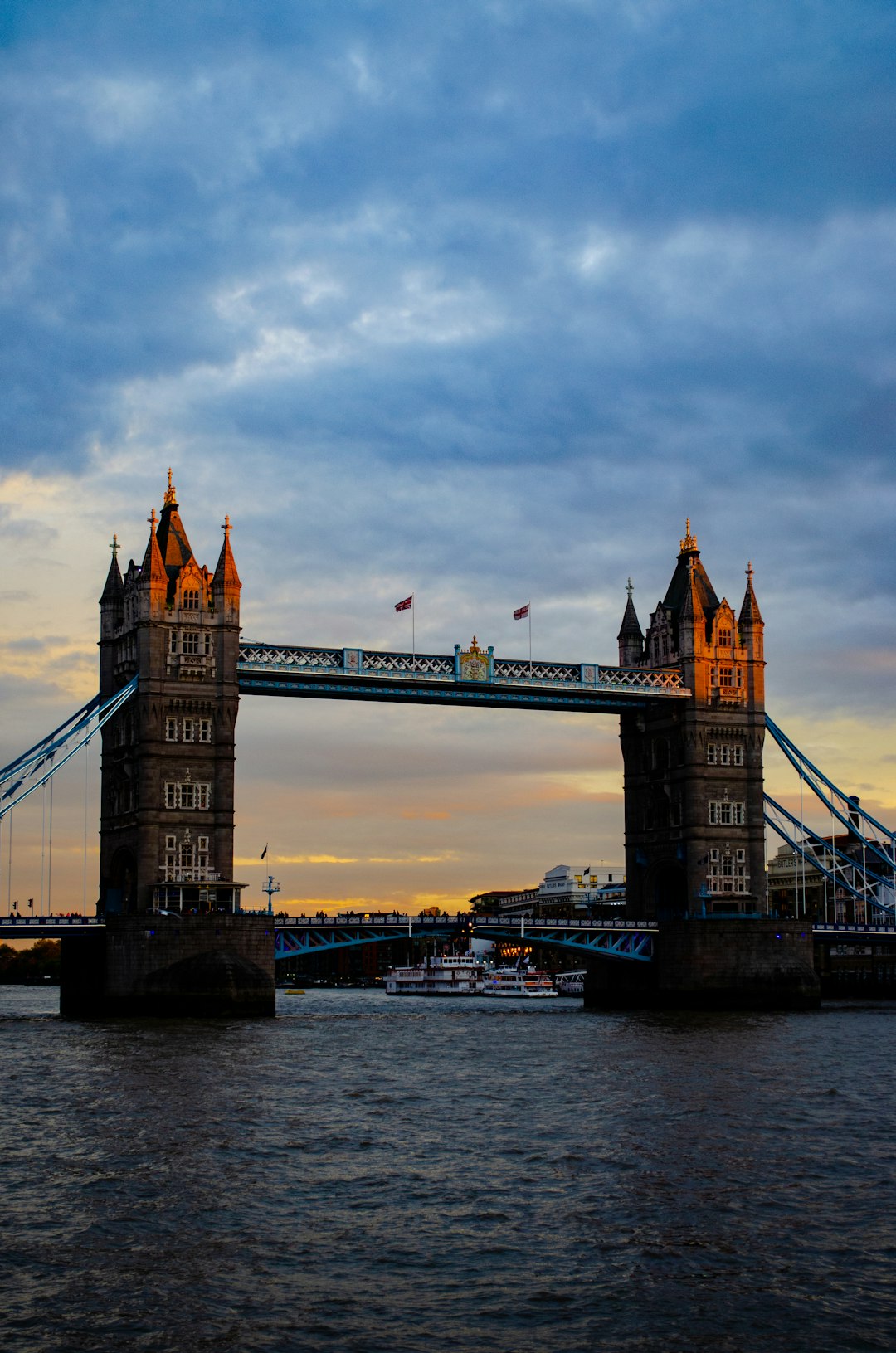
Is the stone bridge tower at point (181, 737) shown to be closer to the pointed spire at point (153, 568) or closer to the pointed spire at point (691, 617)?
the pointed spire at point (153, 568)

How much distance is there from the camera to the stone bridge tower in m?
97.2

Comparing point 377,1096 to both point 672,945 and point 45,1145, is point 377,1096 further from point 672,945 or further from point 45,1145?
point 672,945

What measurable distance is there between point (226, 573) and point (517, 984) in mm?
79308

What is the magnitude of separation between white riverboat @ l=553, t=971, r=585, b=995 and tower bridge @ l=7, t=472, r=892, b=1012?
50.6 meters

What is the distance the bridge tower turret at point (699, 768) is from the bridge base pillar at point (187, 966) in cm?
3311

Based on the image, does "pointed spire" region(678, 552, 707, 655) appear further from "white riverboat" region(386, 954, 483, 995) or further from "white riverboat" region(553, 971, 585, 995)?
"white riverboat" region(386, 954, 483, 995)

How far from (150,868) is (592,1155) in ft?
192

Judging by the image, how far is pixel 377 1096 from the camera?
55.6 m

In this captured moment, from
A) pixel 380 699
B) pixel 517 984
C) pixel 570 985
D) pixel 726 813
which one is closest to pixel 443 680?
pixel 380 699

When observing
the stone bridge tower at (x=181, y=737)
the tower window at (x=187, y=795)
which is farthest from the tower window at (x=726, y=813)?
the tower window at (x=187, y=795)

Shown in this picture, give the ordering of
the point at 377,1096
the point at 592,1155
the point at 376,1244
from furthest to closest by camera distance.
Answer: the point at 377,1096, the point at 592,1155, the point at 376,1244

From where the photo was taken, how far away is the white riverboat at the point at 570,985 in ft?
559

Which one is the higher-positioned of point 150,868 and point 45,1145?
point 150,868

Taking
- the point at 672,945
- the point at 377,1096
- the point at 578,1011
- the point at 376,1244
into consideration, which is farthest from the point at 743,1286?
the point at 578,1011
